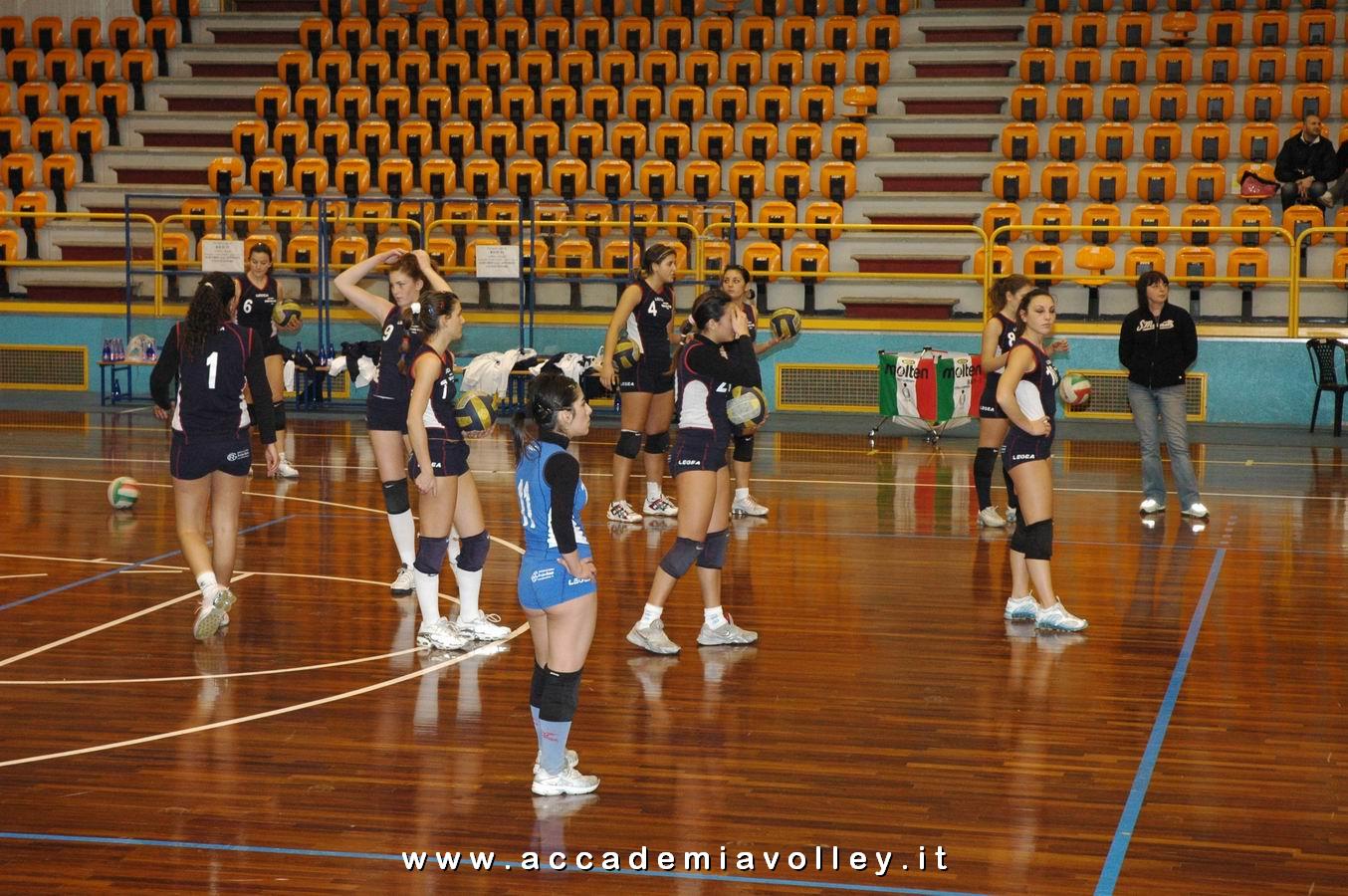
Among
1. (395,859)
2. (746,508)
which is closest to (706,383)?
(395,859)

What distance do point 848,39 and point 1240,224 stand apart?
21.5 feet

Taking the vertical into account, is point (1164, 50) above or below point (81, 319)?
above

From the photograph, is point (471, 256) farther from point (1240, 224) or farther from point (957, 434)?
point (1240, 224)

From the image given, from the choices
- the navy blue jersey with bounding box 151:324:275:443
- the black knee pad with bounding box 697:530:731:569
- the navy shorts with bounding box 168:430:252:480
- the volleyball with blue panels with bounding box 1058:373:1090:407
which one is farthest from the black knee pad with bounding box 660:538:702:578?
the volleyball with blue panels with bounding box 1058:373:1090:407

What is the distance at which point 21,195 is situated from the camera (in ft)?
72.3

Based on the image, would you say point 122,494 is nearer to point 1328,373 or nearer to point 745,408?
point 745,408

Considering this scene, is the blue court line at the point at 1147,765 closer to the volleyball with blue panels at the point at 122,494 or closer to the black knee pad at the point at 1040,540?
the black knee pad at the point at 1040,540

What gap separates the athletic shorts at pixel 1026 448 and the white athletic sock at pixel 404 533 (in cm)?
346

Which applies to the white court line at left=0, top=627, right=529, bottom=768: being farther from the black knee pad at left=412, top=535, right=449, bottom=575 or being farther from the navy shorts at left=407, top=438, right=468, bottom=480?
the navy shorts at left=407, top=438, right=468, bottom=480

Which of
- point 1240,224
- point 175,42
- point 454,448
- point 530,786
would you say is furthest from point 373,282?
point 530,786

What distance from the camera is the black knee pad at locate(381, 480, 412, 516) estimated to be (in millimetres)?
8867

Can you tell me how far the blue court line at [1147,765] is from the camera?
5227mm

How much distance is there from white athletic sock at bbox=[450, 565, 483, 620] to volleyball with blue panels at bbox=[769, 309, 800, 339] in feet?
14.3

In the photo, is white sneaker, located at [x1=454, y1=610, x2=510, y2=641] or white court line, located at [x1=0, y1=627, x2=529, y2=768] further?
white sneaker, located at [x1=454, y1=610, x2=510, y2=641]
